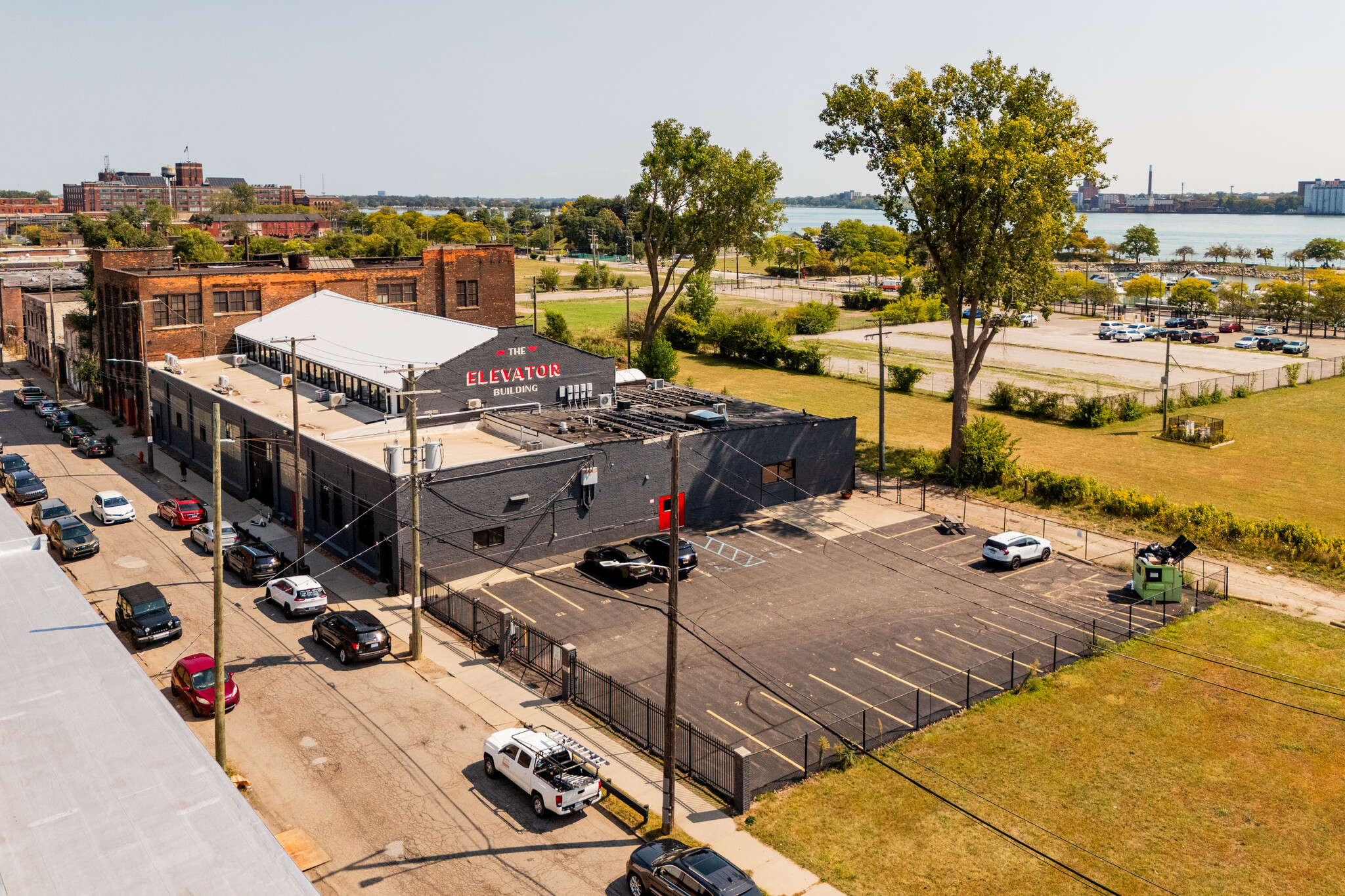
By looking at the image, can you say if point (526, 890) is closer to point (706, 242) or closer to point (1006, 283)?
point (1006, 283)

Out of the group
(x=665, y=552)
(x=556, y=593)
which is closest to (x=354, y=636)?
(x=556, y=593)

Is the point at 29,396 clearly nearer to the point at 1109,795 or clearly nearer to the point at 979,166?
the point at 979,166

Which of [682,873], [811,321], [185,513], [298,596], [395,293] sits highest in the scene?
[395,293]

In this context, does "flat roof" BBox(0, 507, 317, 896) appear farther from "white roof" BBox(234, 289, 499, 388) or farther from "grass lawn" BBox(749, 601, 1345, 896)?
"white roof" BBox(234, 289, 499, 388)

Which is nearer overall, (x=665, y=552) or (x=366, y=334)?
(x=665, y=552)

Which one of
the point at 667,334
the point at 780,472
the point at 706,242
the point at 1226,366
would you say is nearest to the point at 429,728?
the point at 780,472

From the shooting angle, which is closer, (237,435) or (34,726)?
(34,726)
